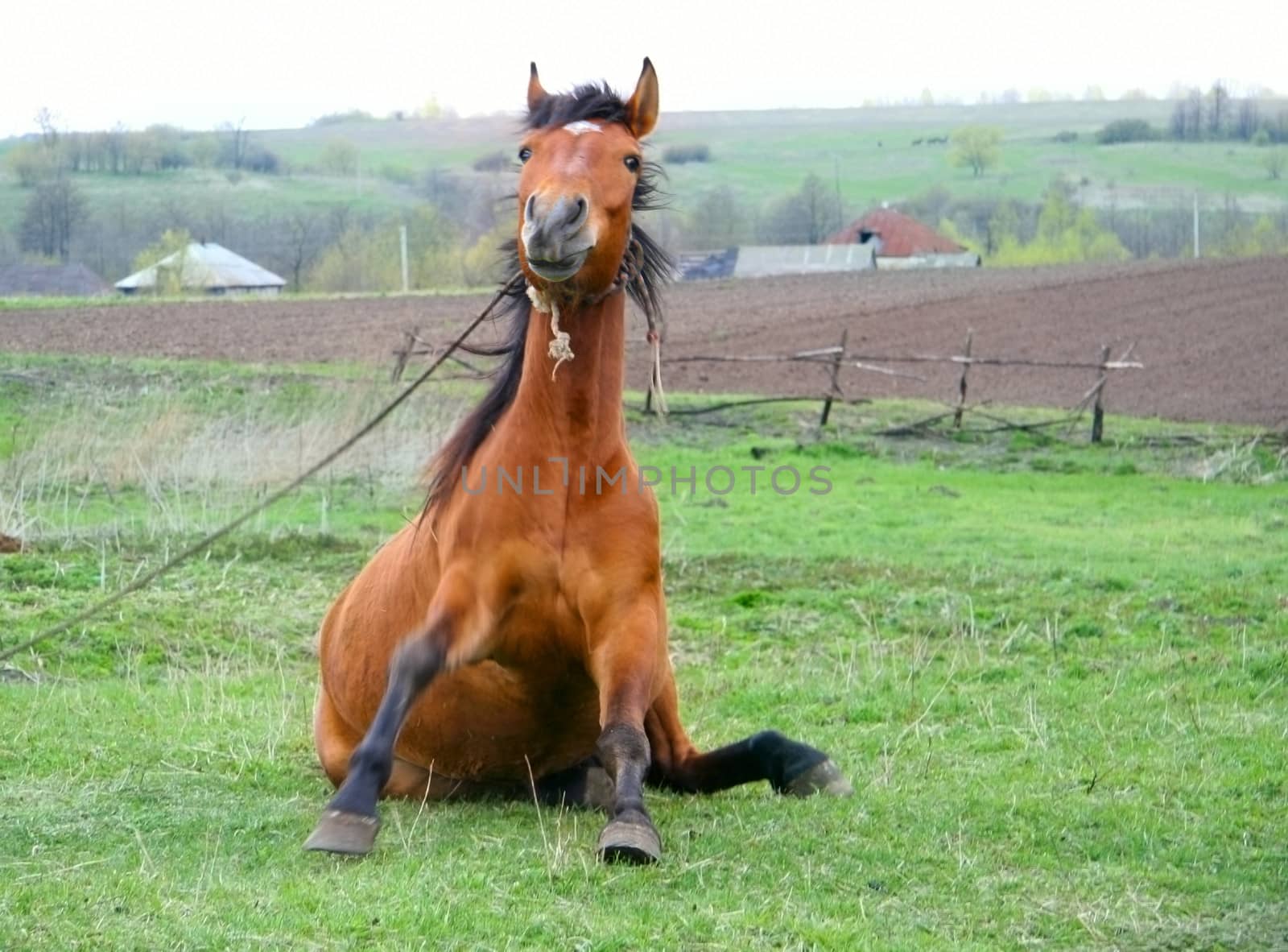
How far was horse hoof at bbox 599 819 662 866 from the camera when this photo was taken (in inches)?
193

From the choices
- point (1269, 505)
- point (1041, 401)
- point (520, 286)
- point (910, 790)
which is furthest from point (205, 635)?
point (1041, 401)

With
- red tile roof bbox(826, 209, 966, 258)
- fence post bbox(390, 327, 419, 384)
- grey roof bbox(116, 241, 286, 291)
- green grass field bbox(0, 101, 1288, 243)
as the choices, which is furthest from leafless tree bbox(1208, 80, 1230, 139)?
fence post bbox(390, 327, 419, 384)

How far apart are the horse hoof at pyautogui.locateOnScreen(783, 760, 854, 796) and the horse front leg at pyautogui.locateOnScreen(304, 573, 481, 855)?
55.9 inches

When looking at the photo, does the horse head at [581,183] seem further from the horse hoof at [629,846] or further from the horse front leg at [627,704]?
the horse hoof at [629,846]

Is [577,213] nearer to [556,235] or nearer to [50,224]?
[556,235]

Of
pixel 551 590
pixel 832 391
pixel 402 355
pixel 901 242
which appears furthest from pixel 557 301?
pixel 901 242

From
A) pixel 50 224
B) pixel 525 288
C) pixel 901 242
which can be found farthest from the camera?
pixel 901 242

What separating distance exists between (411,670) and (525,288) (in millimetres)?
1601

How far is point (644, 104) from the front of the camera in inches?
237

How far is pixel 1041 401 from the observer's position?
1104 inches

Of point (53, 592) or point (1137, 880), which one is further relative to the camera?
point (53, 592)

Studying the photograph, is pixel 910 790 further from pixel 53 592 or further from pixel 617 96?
pixel 53 592

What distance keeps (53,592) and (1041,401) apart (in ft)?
66.8

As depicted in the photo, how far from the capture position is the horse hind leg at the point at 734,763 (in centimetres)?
600
